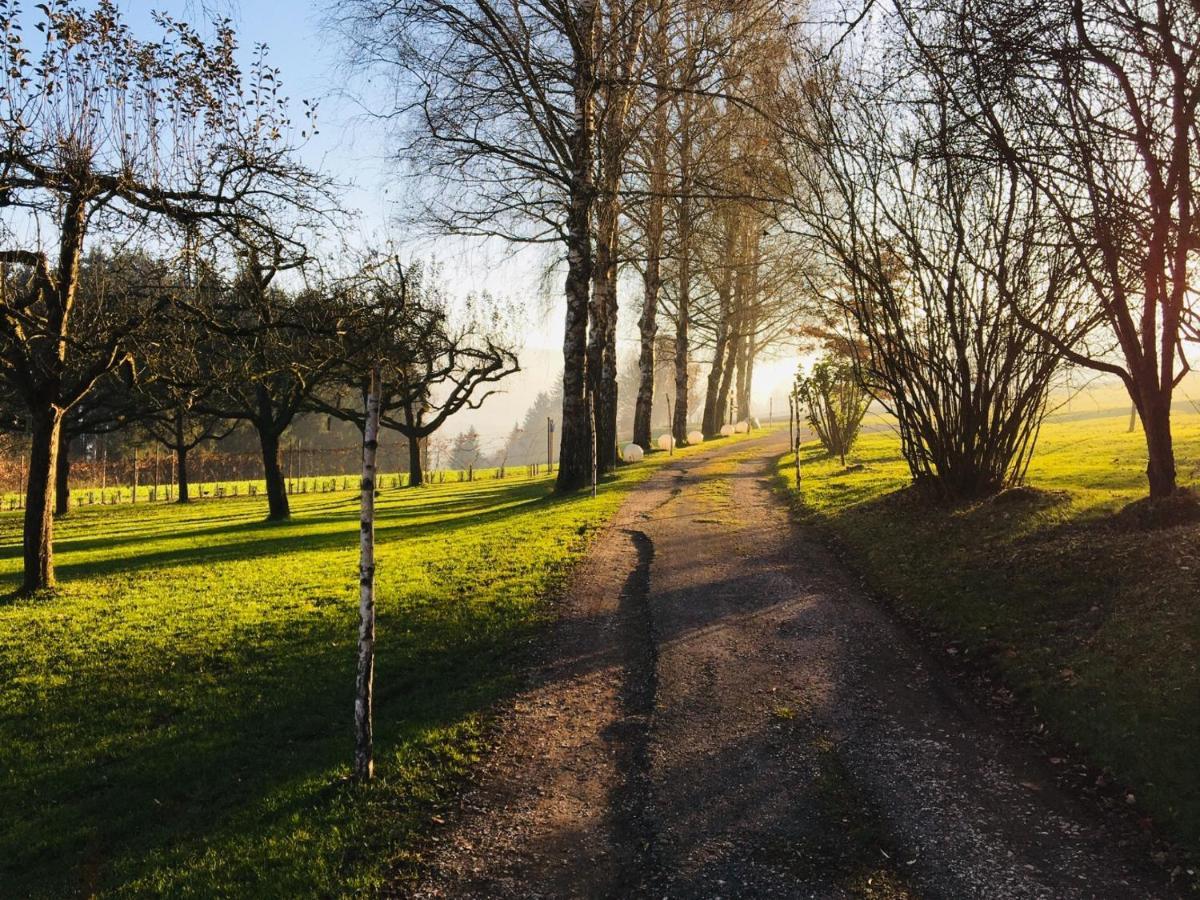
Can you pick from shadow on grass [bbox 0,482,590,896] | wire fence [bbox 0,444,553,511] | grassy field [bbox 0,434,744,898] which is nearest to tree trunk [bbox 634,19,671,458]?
wire fence [bbox 0,444,553,511]

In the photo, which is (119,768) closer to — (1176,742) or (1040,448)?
(1176,742)

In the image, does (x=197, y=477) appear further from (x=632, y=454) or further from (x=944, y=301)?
(x=944, y=301)

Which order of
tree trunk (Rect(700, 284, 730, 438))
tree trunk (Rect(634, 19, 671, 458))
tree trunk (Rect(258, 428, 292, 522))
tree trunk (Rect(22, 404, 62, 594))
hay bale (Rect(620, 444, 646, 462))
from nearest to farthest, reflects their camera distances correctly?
tree trunk (Rect(22, 404, 62, 594)) < tree trunk (Rect(634, 19, 671, 458)) < tree trunk (Rect(258, 428, 292, 522)) < hay bale (Rect(620, 444, 646, 462)) < tree trunk (Rect(700, 284, 730, 438))

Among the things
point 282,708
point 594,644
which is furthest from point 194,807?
point 594,644

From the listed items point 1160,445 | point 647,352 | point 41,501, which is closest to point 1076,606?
point 1160,445

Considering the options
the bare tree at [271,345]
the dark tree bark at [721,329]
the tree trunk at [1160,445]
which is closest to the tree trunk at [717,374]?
the dark tree bark at [721,329]

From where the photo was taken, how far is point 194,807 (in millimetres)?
4715

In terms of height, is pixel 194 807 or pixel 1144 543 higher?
pixel 1144 543

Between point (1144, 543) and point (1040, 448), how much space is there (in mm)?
18677

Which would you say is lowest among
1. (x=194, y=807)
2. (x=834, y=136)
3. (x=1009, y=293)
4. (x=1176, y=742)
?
(x=194, y=807)

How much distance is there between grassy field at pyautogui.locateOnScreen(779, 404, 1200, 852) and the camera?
15.8 feet

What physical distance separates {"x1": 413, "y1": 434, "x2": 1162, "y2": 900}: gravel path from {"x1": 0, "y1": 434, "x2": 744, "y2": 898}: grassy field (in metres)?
0.56

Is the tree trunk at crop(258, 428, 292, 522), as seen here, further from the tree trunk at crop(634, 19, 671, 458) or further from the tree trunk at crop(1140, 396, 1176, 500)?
the tree trunk at crop(1140, 396, 1176, 500)

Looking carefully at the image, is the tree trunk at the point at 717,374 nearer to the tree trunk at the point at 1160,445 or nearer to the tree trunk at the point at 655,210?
the tree trunk at the point at 655,210
